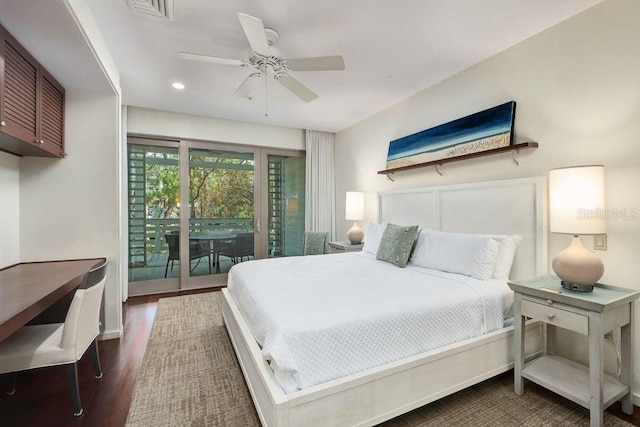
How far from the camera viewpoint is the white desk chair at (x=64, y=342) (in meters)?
1.61

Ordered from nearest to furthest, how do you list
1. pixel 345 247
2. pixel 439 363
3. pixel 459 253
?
pixel 439 363 → pixel 459 253 → pixel 345 247

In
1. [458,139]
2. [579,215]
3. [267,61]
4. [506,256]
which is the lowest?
[506,256]

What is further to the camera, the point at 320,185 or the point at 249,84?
the point at 320,185

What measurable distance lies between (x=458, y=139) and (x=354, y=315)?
223 cm

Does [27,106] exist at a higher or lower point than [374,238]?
higher

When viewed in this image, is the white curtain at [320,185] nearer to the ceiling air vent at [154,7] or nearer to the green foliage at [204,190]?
the green foliage at [204,190]

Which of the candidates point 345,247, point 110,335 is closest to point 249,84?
point 345,247

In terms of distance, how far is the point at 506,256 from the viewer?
237 centimetres

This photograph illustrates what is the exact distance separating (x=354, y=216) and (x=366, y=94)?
1674 millimetres

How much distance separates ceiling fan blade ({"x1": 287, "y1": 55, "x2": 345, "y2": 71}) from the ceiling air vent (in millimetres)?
858

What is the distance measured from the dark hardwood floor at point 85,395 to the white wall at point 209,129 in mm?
2887

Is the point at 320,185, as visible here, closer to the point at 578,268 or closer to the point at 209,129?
the point at 209,129

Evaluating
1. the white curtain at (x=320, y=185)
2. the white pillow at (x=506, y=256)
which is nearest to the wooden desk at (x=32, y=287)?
the white pillow at (x=506, y=256)

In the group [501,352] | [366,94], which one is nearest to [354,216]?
[366,94]
